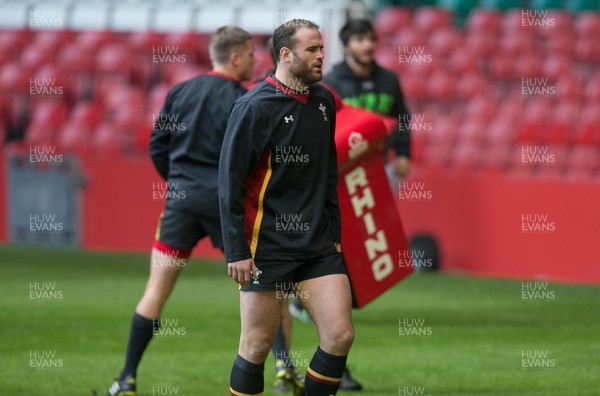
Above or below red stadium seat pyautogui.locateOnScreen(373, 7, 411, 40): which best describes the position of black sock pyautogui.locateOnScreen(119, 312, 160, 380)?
below

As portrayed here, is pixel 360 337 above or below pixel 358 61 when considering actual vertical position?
below

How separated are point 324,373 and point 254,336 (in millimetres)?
381

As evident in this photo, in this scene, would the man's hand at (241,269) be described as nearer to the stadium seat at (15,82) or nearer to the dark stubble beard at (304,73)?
the dark stubble beard at (304,73)

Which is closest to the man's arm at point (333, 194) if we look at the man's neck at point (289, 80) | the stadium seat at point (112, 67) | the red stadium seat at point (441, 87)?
the man's neck at point (289, 80)

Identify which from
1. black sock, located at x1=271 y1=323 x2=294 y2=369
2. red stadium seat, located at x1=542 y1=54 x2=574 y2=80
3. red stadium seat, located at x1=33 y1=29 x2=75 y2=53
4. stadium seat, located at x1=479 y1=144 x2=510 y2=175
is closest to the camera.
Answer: black sock, located at x1=271 y1=323 x2=294 y2=369

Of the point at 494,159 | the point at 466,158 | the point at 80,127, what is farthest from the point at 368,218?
the point at 80,127

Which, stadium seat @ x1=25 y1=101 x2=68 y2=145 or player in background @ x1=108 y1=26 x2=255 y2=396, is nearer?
player in background @ x1=108 y1=26 x2=255 y2=396

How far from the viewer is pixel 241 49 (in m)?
7.78

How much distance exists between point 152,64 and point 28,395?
14458 mm

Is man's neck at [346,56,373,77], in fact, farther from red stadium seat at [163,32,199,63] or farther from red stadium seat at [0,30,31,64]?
red stadium seat at [0,30,31,64]

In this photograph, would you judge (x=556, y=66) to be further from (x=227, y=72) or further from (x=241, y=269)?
(x=241, y=269)

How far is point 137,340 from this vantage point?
7.80 m

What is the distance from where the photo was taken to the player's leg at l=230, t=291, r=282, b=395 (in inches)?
240

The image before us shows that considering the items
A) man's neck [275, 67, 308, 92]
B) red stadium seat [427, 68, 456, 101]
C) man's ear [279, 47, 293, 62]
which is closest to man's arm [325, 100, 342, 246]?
man's neck [275, 67, 308, 92]
